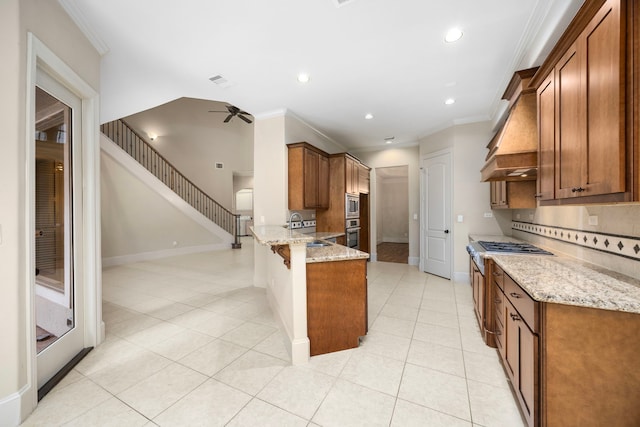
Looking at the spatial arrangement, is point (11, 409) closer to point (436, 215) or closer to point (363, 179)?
point (436, 215)

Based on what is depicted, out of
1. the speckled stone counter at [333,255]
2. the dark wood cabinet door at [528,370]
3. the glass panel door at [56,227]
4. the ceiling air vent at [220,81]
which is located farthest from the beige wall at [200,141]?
the dark wood cabinet door at [528,370]

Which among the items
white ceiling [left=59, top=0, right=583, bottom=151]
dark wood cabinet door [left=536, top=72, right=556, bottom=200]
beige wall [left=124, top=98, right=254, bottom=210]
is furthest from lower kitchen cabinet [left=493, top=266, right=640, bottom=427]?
beige wall [left=124, top=98, right=254, bottom=210]

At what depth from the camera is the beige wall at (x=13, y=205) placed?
1534 millimetres

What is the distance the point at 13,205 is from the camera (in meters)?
1.56

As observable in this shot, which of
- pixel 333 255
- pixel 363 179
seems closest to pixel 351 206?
pixel 363 179

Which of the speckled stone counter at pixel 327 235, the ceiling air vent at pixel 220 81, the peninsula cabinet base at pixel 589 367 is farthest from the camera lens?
the speckled stone counter at pixel 327 235

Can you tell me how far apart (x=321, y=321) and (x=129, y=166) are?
6.40 meters

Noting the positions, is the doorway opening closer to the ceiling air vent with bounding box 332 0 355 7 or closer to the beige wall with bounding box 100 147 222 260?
the beige wall with bounding box 100 147 222 260

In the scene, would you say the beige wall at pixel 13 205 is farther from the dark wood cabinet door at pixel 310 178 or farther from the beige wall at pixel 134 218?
the beige wall at pixel 134 218

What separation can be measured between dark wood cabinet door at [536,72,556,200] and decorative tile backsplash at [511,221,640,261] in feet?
1.44

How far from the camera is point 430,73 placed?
9.95 feet

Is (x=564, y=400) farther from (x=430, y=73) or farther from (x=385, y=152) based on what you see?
(x=385, y=152)

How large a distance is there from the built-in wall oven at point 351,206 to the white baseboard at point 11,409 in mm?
4301

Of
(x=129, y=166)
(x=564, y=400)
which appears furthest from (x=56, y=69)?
(x=129, y=166)
